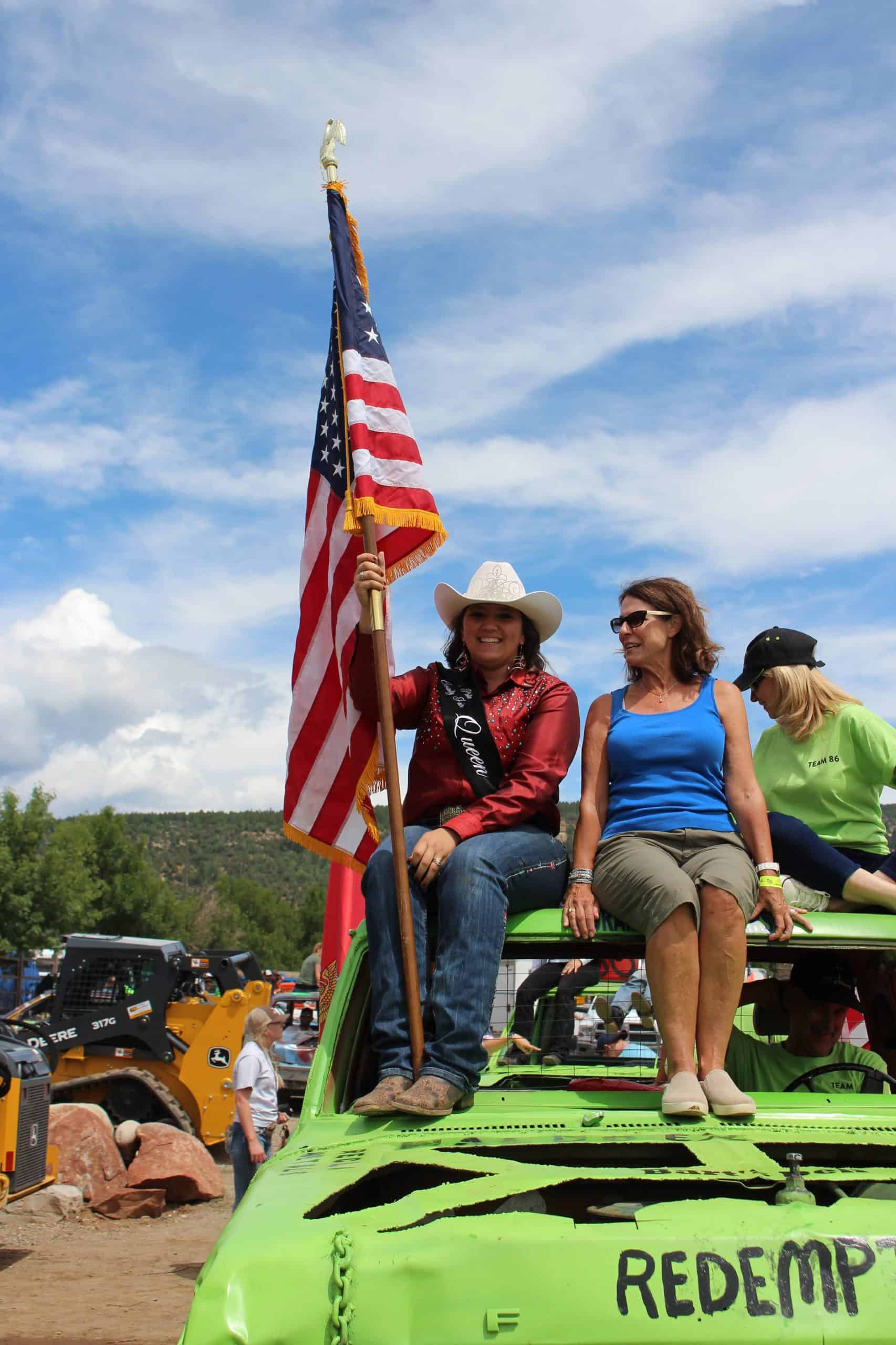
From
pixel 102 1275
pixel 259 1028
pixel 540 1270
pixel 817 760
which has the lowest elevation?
pixel 102 1275

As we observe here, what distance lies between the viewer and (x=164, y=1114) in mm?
14359

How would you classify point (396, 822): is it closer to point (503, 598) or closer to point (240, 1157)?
point (503, 598)

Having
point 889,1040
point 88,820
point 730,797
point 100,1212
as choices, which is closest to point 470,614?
point 730,797

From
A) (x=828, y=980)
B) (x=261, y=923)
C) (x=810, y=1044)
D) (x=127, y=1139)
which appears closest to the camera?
(x=828, y=980)

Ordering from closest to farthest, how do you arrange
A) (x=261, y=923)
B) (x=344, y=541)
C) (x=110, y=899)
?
(x=344, y=541) → (x=110, y=899) → (x=261, y=923)

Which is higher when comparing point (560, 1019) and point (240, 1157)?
point (560, 1019)

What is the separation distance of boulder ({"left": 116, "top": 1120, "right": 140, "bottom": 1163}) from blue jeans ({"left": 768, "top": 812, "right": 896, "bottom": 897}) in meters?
10.9

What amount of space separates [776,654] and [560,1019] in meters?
1.99

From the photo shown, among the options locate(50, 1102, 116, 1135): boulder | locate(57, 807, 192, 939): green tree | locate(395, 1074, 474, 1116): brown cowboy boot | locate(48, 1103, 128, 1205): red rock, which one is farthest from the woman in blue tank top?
locate(57, 807, 192, 939): green tree

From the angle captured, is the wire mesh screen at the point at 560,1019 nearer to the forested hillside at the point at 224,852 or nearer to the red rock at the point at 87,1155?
the red rock at the point at 87,1155

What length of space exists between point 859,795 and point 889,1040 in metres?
0.79

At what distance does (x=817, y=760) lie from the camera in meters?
4.06

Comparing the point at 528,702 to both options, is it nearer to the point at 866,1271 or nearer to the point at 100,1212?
the point at 866,1271

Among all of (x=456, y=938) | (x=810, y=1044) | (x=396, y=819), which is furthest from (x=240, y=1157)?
(x=456, y=938)
